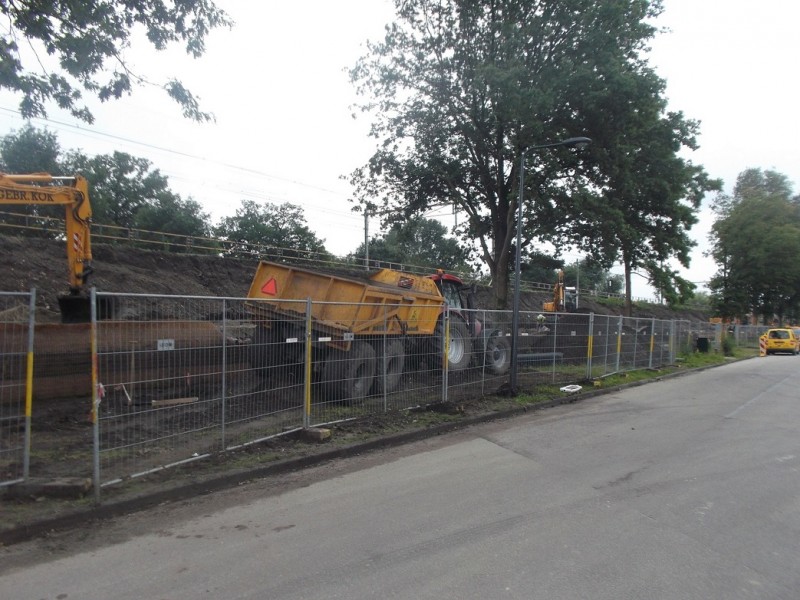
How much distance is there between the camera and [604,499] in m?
5.80

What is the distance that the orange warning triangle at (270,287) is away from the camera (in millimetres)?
11609

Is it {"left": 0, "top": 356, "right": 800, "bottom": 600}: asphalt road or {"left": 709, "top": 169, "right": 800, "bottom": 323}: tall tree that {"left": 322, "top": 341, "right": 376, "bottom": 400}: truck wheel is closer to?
{"left": 0, "top": 356, "right": 800, "bottom": 600}: asphalt road

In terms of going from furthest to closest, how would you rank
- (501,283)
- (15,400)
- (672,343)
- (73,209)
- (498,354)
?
(672,343), (501,283), (498,354), (73,209), (15,400)

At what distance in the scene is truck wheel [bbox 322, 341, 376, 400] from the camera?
29.2ft

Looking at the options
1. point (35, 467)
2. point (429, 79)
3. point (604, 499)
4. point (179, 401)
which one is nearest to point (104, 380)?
point (179, 401)

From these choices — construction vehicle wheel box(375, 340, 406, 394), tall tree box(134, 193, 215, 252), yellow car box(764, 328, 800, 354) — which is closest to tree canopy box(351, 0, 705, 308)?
construction vehicle wheel box(375, 340, 406, 394)

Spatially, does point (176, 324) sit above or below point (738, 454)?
above

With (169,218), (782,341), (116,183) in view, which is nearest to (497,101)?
(782,341)

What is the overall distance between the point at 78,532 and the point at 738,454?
827cm

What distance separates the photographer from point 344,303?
9000mm

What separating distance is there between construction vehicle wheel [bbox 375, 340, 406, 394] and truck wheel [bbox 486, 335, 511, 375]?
3010 millimetres

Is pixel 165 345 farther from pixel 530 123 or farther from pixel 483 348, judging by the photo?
pixel 530 123

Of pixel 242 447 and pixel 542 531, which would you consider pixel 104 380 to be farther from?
pixel 542 531

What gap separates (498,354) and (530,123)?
8962 millimetres
